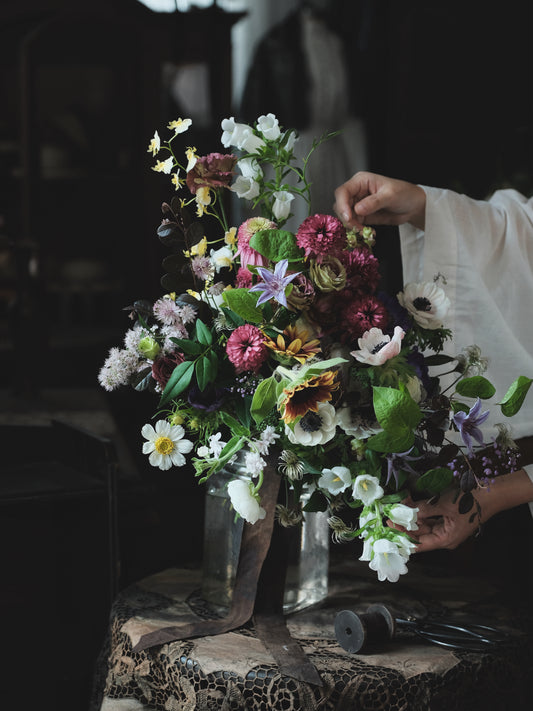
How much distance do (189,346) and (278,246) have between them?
15cm

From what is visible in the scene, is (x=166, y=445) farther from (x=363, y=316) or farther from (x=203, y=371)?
(x=363, y=316)

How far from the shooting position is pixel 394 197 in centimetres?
121

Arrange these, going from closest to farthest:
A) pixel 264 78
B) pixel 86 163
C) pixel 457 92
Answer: pixel 86 163 → pixel 264 78 → pixel 457 92

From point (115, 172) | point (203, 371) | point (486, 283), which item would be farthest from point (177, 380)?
point (115, 172)

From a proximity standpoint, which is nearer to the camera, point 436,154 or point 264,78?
point 264,78

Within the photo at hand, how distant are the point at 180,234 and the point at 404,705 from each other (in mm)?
585

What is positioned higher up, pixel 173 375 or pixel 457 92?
pixel 457 92

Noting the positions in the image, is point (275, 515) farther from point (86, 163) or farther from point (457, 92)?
point (457, 92)

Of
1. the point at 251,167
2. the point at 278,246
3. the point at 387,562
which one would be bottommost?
the point at 387,562

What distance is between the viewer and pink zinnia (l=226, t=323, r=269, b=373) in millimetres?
873

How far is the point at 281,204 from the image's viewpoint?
3.18ft

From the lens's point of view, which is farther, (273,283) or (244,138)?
(244,138)

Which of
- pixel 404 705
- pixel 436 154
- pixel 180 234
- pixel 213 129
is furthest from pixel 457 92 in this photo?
pixel 404 705

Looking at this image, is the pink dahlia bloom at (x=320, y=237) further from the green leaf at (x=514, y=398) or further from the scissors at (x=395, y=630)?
the scissors at (x=395, y=630)
